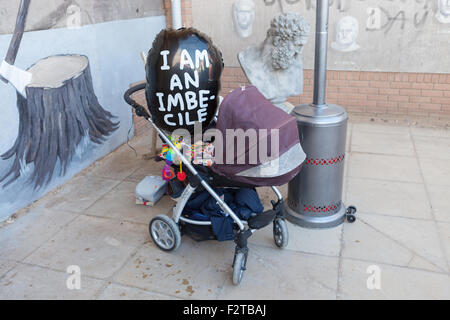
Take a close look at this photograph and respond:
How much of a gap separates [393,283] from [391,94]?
157 inches

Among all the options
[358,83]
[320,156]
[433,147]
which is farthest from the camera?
[358,83]

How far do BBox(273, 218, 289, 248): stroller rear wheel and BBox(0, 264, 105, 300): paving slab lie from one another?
1365 mm

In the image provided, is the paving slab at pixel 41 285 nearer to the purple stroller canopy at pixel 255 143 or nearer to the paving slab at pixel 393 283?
Answer: the purple stroller canopy at pixel 255 143

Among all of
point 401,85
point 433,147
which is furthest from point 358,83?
point 433,147

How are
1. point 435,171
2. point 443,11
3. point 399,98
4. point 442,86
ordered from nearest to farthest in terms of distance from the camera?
1. point 435,171
2. point 443,11
3. point 442,86
4. point 399,98

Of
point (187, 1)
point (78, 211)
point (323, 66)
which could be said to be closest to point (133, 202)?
point (78, 211)

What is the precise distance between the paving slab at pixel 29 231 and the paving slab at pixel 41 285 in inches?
9.4

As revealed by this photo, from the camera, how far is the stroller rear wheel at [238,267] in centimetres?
288

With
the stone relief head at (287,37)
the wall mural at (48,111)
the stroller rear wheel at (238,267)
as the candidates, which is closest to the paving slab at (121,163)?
the wall mural at (48,111)

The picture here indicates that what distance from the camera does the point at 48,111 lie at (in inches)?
166

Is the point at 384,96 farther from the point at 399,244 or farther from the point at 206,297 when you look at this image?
the point at 206,297

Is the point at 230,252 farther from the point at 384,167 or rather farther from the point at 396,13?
the point at 396,13

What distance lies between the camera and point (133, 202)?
4.18 m
